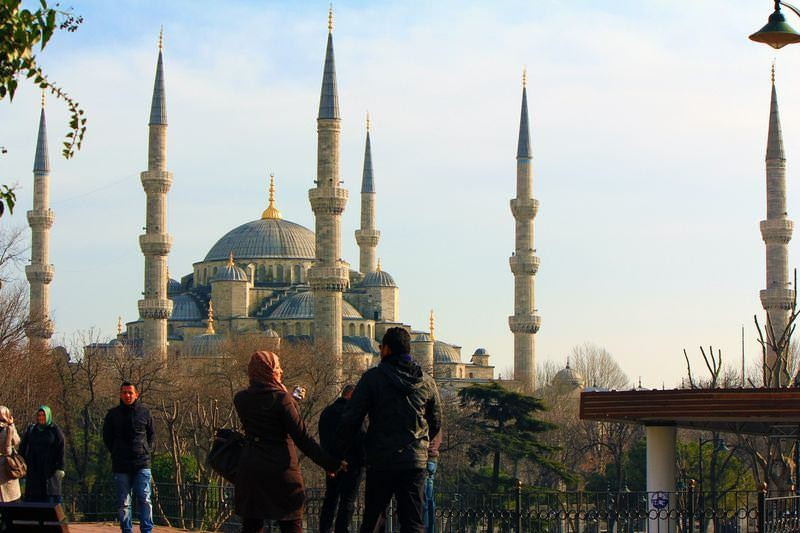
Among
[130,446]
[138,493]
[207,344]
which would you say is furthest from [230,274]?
[130,446]

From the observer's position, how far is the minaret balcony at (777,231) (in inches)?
2275

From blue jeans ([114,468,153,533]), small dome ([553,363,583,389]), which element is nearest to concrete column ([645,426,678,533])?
blue jeans ([114,468,153,533])

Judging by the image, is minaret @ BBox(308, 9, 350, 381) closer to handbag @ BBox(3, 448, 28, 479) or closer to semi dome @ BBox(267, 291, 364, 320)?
semi dome @ BBox(267, 291, 364, 320)

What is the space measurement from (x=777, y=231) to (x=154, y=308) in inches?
939

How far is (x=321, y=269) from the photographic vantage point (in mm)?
55562

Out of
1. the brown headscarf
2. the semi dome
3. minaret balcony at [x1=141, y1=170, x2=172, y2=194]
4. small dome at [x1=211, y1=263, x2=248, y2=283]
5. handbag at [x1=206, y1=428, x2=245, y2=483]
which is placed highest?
minaret balcony at [x1=141, y1=170, x2=172, y2=194]

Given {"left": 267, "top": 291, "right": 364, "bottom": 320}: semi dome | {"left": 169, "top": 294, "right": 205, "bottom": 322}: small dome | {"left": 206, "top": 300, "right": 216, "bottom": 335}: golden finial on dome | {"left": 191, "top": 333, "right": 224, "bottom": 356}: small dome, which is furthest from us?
{"left": 169, "top": 294, "right": 205, "bottom": 322}: small dome

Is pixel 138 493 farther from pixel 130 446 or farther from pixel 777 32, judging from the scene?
pixel 777 32

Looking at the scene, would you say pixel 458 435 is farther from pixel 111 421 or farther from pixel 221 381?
pixel 111 421

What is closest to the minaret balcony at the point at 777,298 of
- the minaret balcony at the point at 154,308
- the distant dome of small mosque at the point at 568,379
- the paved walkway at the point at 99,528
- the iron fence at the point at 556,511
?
the distant dome of small mosque at the point at 568,379

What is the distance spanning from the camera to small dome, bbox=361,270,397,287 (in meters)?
74.2

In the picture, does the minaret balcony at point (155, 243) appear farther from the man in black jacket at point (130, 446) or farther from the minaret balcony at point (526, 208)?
the man in black jacket at point (130, 446)

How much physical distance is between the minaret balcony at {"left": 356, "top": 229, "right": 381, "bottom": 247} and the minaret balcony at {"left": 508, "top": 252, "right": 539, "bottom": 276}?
491 inches

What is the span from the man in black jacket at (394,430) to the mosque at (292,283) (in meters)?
36.5
